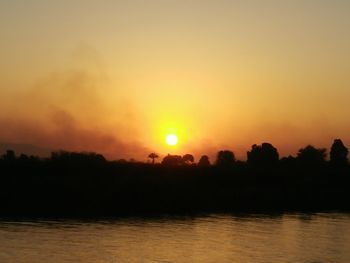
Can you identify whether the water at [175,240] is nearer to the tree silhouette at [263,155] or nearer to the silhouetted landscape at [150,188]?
the silhouetted landscape at [150,188]

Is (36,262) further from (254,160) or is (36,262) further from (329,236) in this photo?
(254,160)

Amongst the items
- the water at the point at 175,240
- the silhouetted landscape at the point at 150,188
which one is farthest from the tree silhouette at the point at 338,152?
the water at the point at 175,240

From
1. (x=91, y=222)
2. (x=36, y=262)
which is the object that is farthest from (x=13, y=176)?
(x=36, y=262)

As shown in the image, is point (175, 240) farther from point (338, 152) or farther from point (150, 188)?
point (338, 152)

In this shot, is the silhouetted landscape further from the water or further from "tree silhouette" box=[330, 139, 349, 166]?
"tree silhouette" box=[330, 139, 349, 166]

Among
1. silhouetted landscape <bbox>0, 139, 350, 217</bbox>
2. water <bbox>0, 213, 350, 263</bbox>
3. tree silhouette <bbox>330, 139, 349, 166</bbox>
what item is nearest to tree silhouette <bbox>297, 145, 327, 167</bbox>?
tree silhouette <bbox>330, 139, 349, 166</bbox>

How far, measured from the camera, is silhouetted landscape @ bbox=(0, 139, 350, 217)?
296 feet

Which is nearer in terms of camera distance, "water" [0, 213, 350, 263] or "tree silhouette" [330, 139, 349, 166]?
"water" [0, 213, 350, 263]

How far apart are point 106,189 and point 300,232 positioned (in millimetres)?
40160

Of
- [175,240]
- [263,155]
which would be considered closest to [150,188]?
[175,240]

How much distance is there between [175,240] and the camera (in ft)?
196

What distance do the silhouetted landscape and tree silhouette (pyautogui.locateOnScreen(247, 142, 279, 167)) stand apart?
2320 cm

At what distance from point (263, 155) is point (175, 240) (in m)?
116

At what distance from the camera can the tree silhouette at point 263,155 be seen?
6673 inches
